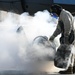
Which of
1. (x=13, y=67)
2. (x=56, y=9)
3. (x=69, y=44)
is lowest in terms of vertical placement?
(x=13, y=67)

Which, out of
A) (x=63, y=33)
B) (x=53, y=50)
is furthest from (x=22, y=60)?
(x=63, y=33)

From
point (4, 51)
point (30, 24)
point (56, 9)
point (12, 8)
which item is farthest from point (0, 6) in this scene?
point (56, 9)

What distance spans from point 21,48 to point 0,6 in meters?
12.5

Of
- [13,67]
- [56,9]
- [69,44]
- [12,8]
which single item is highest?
[56,9]

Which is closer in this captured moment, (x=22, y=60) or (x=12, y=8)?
(x=22, y=60)

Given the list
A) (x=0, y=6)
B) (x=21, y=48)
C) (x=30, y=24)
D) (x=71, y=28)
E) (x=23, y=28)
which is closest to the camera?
(x=71, y=28)

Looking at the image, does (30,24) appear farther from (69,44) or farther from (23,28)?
(69,44)

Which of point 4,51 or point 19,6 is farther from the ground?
point 4,51

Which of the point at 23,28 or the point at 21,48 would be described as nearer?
the point at 21,48

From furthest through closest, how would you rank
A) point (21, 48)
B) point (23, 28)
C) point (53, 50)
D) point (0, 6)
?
point (0, 6), point (23, 28), point (21, 48), point (53, 50)

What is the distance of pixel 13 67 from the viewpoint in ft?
24.8

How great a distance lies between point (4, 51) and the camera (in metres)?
8.42

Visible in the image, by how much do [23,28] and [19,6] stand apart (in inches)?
458

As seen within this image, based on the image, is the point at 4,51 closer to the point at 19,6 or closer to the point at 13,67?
the point at 13,67
